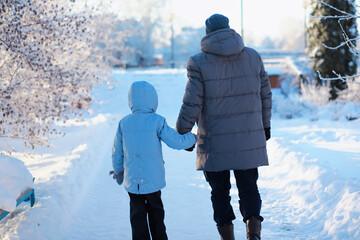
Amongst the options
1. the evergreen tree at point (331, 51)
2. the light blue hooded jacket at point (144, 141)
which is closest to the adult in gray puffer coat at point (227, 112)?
the light blue hooded jacket at point (144, 141)

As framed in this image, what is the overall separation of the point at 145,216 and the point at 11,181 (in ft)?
6.37

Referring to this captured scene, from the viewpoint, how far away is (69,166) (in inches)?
298

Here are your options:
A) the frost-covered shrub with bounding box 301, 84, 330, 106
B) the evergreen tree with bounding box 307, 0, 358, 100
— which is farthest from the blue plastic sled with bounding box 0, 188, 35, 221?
the evergreen tree with bounding box 307, 0, 358, 100

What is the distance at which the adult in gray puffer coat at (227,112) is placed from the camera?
3.62 m

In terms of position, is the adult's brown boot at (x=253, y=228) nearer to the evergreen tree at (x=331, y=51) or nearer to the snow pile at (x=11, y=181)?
the snow pile at (x=11, y=181)

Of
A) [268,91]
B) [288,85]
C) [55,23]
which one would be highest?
[55,23]

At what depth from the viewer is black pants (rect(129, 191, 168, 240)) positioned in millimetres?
3730

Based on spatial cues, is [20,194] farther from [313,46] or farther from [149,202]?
[313,46]

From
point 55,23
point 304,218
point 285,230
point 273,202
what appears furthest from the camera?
point 55,23

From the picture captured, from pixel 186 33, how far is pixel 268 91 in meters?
58.0

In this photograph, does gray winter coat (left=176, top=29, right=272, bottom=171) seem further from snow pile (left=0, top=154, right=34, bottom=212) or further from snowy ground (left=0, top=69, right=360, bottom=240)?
snow pile (left=0, top=154, right=34, bottom=212)

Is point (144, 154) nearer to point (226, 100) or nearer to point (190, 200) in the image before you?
point (226, 100)

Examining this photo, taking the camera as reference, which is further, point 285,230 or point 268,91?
point 285,230

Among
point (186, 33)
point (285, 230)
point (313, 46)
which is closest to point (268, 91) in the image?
point (285, 230)
